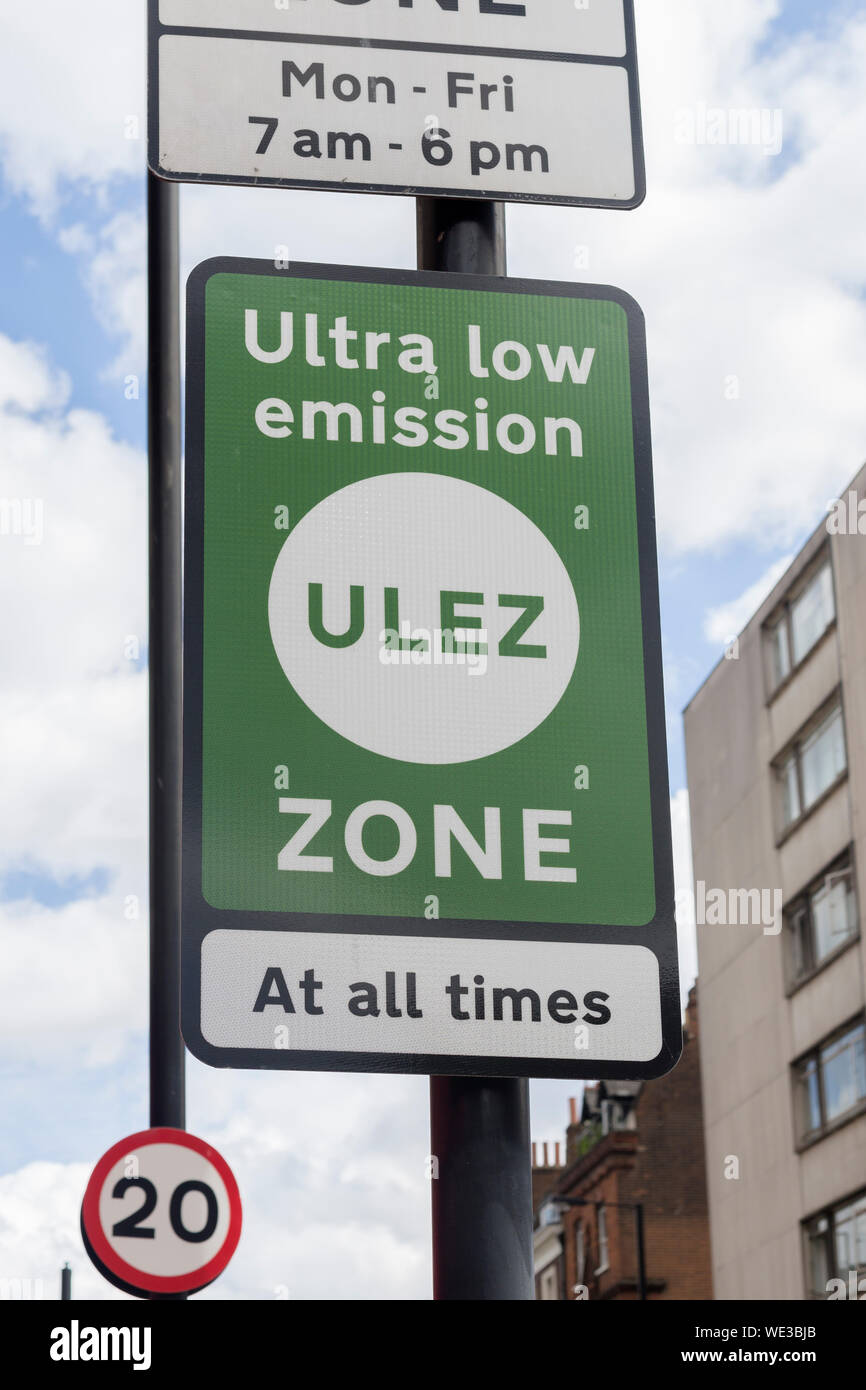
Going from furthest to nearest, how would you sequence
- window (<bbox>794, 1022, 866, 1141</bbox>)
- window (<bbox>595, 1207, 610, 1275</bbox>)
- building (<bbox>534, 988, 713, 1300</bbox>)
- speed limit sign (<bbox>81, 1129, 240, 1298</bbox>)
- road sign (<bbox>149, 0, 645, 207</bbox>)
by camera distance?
window (<bbox>595, 1207, 610, 1275</bbox>) < building (<bbox>534, 988, 713, 1300</bbox>) < window (<bbox>794, 1022, 866, 1141</bbox>) < speed limit sign (<bbox>81, 1129, 240, 1298</bbox>) < road sign (<bbox>149, 0, 645, 207</bbox>)

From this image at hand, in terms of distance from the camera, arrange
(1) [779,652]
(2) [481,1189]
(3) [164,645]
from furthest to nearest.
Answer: (1) [779,652], (3) [164,645], (2) [481,1189]

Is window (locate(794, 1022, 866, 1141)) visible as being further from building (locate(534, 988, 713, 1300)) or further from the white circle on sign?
the white circle on sign

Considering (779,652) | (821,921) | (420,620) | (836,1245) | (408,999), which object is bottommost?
(408,999)

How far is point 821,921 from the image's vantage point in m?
32.3

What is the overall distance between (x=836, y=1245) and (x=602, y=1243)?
1810 cm

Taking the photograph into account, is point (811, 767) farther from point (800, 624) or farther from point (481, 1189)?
point (481, 1189)

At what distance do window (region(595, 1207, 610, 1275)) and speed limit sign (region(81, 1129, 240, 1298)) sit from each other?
43138mm

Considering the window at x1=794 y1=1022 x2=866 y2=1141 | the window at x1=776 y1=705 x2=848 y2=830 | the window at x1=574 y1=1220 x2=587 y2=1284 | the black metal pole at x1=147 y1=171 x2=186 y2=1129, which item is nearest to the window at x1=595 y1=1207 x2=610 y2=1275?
the window at x1=574 y1=1220 x2=587 y2=1284

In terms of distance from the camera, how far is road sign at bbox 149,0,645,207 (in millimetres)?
2889

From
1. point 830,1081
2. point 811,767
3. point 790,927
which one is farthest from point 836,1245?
point 811,767

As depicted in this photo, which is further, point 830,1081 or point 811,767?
point 811,767

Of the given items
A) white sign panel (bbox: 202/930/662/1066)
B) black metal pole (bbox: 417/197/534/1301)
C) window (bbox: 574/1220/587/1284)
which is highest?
window (bbox: 574/1220/587/1284)
